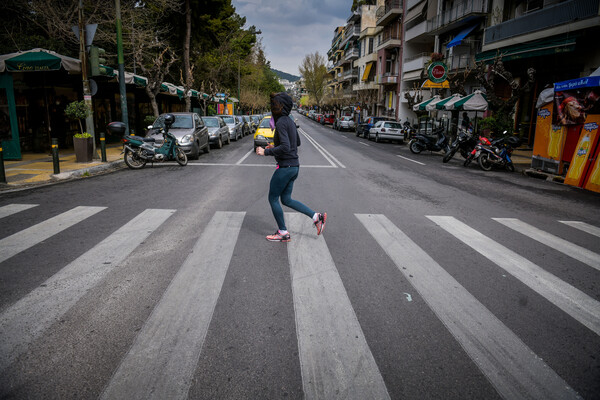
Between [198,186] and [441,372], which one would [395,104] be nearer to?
[198,186]

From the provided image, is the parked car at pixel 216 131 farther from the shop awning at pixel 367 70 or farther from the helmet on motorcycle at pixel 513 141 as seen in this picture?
the shop awning at pixel 367 70

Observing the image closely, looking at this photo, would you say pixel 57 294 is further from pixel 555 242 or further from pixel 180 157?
pixel 180 157

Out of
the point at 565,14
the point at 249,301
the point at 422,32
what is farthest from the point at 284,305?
the point at 422,32

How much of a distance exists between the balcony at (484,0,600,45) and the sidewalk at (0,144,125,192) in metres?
18.0

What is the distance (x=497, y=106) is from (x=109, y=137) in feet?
63.1

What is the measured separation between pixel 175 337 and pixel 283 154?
8.75 ft

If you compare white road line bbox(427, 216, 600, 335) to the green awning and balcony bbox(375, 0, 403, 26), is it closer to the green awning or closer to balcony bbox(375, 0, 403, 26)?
the green awning

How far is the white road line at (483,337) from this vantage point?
2.42 metres

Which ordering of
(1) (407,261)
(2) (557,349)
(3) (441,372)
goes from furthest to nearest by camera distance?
(1) (407,261) < (2) (557,349) < (3) (441,372)

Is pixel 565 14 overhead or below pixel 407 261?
overhead

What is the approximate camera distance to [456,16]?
2617 centimetres

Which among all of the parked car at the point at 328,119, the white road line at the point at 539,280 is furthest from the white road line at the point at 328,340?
the parked car at the point at 328,119

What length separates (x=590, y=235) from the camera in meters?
5.83

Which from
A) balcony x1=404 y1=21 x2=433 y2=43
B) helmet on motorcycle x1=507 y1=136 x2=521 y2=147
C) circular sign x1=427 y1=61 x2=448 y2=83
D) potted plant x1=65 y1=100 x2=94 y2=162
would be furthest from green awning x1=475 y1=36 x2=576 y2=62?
potted plant x1=65 y1=100 x2=94 y2=162
